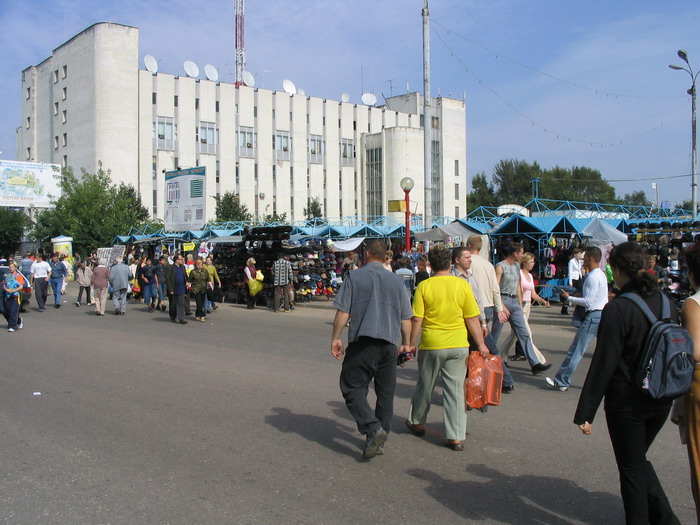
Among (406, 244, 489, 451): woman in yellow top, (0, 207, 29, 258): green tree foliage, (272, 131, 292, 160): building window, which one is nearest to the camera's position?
(406, 244, 489, 451): woman in yellow top

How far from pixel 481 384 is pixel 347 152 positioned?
68.2 m

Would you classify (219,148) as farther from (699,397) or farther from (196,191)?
(699,397)

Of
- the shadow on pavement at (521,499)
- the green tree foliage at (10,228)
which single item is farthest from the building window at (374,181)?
the shadow on pavement at (521,499)

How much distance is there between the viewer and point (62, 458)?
5664 mm

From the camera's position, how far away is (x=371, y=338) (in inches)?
219

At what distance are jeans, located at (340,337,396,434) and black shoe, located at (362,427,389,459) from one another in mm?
39

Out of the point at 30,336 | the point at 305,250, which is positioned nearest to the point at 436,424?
the point at 30,336

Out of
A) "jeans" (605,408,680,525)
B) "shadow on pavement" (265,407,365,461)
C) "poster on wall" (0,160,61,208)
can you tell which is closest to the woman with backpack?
"jeans" (605,408,680,525)

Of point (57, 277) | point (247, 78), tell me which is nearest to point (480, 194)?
point (247, 78)

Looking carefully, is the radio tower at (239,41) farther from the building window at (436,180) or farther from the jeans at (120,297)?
the jeans at (120,297)

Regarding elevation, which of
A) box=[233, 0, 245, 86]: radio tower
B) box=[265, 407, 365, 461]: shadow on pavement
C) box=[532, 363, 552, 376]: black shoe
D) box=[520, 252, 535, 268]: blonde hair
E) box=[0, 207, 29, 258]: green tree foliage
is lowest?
box=[265, 407, 365, 461]: shadow on pavement

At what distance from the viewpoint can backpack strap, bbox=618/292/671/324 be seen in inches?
143

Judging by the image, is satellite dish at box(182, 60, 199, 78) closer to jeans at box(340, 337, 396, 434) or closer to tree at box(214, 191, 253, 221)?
tree at box(214, 191, 253, 221)

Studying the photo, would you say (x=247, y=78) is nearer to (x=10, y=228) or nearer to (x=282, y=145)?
(x=282, y=145)
